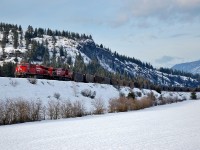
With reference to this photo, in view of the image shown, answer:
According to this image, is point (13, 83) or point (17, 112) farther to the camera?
point (13, 83)

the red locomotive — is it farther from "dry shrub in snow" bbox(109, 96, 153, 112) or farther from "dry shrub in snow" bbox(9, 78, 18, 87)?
"dry shrub in snow" bbox(109, 96, 153, 112)

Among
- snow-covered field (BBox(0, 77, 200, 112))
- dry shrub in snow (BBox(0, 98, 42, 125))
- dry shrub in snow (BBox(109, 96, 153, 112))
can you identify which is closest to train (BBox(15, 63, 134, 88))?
snow-covered field (BBox(0, 77, 200, 112))

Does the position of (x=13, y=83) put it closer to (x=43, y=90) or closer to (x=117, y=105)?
(x=43, y=90)

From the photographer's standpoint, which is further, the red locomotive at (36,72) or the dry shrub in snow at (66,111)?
the red locomotive at (36,72)

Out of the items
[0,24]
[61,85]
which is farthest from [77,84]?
[0,24]

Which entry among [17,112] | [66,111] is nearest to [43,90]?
[66,111]

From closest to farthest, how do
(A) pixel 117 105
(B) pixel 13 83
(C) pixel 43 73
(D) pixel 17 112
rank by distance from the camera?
1. (D) pixel 17 112
2. (B) pixel 13 83
3. (A) pixel 117 105
4. (C) pixel 43 73

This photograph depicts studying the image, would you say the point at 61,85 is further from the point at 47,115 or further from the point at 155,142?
the point at 155,142

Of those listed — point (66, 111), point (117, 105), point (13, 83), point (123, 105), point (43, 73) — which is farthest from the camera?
point (43, 73)

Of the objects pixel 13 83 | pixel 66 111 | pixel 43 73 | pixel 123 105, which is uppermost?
pixel 43 73

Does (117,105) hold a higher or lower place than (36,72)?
lower

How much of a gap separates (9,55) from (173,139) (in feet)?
446

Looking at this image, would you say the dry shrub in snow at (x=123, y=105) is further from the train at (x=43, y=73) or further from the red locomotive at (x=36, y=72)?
the red locomotive at (x=36, y=72)

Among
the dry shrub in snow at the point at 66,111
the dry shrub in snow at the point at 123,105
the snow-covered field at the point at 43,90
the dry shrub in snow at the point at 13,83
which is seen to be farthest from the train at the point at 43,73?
the dry shrub in snow at the point at 66,111
